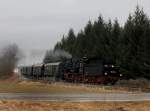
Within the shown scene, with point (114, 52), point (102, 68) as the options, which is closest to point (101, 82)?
point (102, 68)

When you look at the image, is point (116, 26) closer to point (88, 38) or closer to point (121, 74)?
point (88, 38)

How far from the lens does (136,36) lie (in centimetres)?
7631

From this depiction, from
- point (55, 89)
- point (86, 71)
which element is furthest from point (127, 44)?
point (55, 89)

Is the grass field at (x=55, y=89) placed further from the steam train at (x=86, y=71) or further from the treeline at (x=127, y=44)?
the treeline at (x=127, y=44)

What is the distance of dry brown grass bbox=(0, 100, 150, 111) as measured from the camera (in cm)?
3087

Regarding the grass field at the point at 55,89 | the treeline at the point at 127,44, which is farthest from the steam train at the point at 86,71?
the grass field at the point at 55,89

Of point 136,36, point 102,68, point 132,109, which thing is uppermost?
point 136,36

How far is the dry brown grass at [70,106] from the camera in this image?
30.9 meters

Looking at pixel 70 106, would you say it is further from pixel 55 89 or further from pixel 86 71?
pixel 86 71

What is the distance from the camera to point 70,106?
106 feet

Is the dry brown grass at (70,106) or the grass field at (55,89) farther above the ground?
the grass field at (55,89)

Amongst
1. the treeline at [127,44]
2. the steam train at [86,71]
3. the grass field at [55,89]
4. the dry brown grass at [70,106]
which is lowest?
the dry brown grass at [70,106]

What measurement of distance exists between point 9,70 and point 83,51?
28.0 m

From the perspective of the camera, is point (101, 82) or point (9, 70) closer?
point (101, 82)
